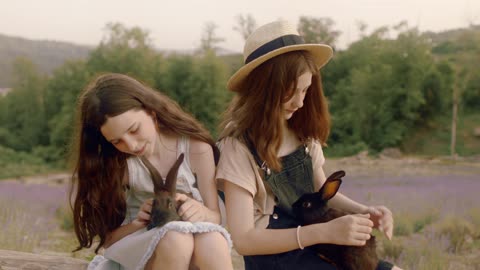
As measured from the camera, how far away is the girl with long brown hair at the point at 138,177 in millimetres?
2240

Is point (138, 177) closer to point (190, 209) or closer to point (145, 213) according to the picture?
point (145, 213)

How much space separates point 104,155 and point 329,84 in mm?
23219

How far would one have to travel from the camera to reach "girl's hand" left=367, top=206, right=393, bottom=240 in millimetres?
2471

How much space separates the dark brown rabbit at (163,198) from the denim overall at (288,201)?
359 mm

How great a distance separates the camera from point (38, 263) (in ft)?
10.5

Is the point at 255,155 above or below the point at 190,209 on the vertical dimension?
above

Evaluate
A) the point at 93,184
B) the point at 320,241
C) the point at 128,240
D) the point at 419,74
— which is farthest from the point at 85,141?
the point at 419,74

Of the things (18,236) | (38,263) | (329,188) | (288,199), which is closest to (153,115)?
(288,199)

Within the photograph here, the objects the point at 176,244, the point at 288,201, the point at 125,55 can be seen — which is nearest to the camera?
the point at 176,244

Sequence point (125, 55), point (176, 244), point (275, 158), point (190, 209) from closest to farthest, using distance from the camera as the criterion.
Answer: point (176, 244) < point (190, 209) < point (275, 158) < point (125, 55)

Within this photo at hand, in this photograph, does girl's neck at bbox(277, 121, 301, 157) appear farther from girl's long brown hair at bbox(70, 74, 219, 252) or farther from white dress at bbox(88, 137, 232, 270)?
white dress at bbox(88, 137, 232, 270)

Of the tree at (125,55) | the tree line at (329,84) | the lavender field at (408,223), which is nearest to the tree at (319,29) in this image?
the tree line at (329,84)

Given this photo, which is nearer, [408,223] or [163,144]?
[163,144]

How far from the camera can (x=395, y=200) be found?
7.15 meters
